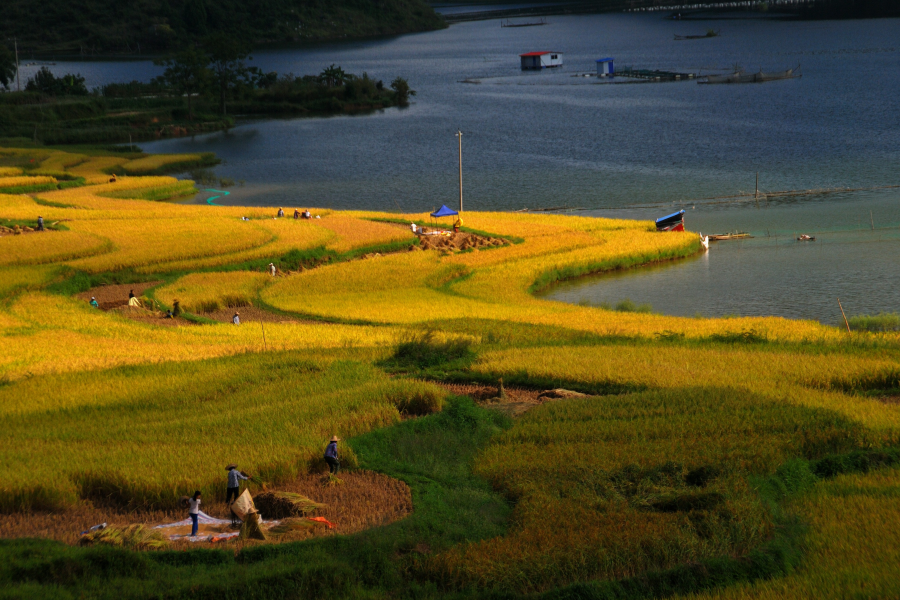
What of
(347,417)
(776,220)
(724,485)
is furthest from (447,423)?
(776,220)

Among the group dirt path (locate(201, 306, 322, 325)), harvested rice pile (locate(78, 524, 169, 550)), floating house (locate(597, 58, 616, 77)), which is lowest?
dirt path (locate(201, 306, 322, 325))

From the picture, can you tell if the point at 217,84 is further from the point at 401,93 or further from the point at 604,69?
the point at 604,69

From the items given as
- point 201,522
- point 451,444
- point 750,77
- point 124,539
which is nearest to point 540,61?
point 750,77

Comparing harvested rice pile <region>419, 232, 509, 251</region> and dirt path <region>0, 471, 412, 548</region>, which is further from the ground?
dirt path <region>0, 471, 412, 548</region>

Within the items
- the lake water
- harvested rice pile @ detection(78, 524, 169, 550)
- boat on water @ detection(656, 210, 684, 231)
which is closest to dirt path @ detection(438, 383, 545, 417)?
harvested rice pile @ detection(78, 524, 169, 550)

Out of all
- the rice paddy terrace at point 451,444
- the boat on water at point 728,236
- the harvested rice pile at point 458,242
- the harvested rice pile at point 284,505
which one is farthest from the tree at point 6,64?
the harvested rice pile at point 284,505

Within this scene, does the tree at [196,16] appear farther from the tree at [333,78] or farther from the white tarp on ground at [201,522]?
the white tarp on ground at [201,522]

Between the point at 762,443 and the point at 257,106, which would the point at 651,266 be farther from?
the point at 257,106

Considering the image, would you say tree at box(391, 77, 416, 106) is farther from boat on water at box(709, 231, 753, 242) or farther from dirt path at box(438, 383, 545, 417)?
dirt path at box(438, 383, 545, 417)

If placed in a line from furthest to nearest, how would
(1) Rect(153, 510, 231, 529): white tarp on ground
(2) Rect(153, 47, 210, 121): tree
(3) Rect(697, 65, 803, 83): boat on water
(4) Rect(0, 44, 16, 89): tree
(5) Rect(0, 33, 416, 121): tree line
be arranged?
1. (3) Rect(697, 65, 803, 83): boat on water
2. (5) Rect(0, 33, 416, 121): tree line
3. (2) Rect(153, 47, 210, 121): tree
4. (4) Rect(0, 44, 16, 89): tree
5. (1) Rect(153, 510, 231, 529): white tarp on ground
